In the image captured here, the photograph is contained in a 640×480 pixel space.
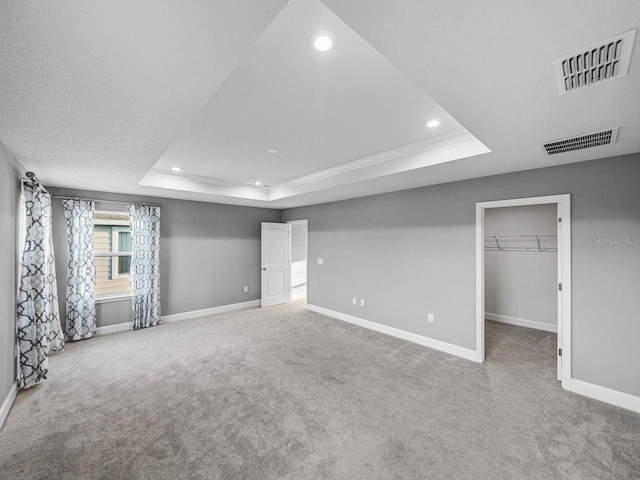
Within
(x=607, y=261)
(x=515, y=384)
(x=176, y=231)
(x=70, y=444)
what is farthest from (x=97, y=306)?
(x=607, y=261)

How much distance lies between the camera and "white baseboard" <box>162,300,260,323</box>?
5.30 meters

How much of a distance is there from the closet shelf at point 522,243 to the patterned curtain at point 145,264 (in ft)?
20.4

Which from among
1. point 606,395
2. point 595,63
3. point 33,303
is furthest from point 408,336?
point 33,303

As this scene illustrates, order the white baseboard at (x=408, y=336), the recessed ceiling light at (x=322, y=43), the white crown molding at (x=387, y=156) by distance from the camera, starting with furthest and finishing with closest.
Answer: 1. the white baseboard at (x=408, y=336)
2. the white crown molding at (x=387, y=156)
3. the recessed ceiling light at (x=322, y=43)

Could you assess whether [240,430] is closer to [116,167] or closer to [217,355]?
[217,355]

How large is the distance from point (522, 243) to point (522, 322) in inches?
55.4

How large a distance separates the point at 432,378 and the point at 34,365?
4282 mm

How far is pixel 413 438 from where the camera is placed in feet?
7.13

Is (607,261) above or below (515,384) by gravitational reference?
above

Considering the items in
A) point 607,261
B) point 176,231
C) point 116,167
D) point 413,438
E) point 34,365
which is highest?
point 116,167

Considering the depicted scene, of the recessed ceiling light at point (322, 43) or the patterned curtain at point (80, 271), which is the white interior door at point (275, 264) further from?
the recessed ceiling light at point (322, 43)

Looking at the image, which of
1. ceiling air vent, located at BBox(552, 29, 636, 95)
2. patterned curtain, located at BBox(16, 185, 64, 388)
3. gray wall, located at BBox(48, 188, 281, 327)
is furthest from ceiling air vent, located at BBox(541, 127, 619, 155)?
gray wall, located at BBox(48, 188, 281, 327)

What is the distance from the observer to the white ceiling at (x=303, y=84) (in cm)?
105

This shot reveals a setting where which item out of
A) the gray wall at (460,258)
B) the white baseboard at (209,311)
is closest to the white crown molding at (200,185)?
the gray wall at (460,258)
